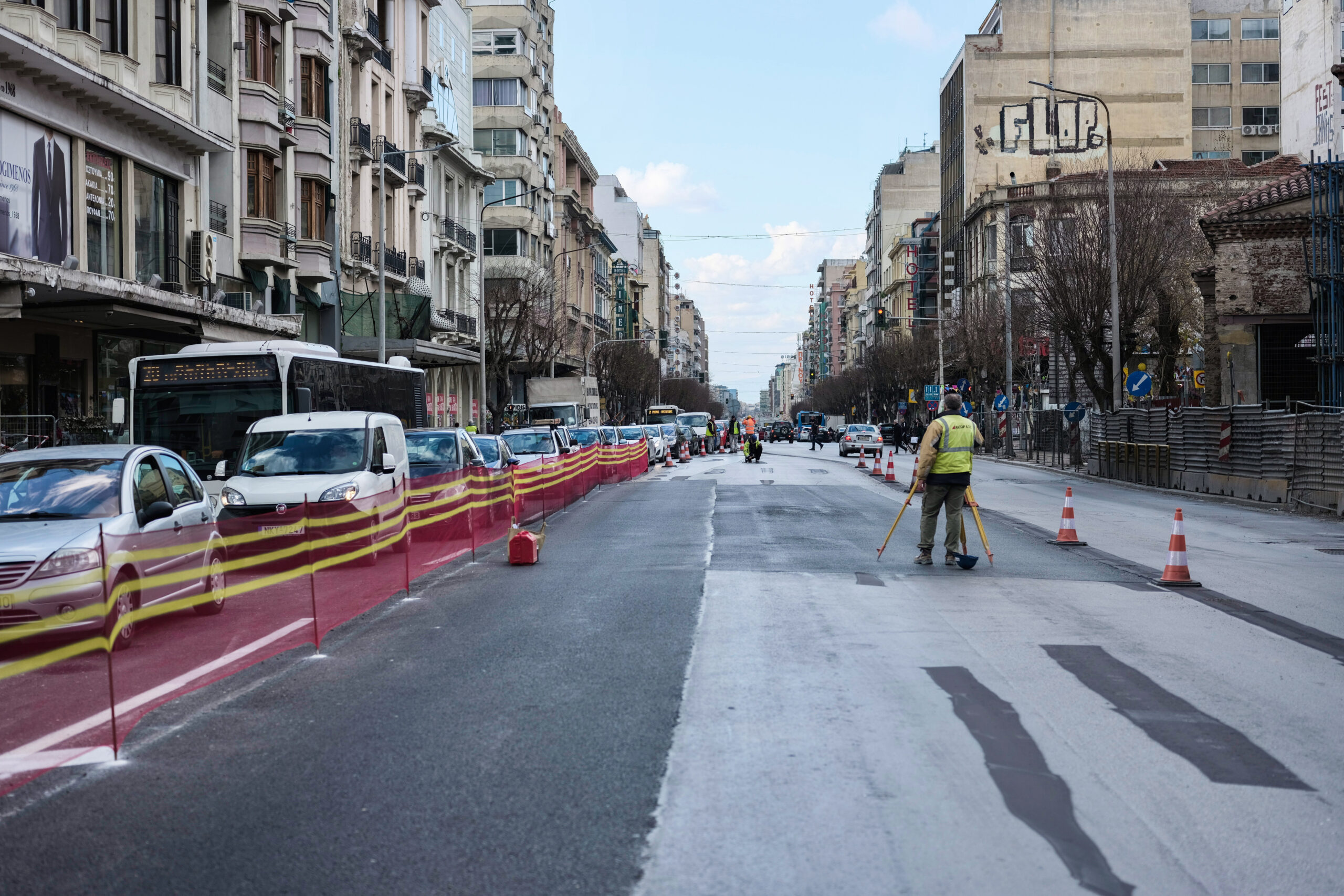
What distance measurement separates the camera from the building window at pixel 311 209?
3738 centimetres

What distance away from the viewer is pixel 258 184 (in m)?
34.5

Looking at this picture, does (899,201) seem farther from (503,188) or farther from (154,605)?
(154,605)

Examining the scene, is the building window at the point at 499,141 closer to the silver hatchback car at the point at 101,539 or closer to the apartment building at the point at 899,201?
the apartment building at the point at 899,201

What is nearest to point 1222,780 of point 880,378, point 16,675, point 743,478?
point 16,675

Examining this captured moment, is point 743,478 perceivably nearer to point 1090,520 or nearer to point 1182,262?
point 1090,520

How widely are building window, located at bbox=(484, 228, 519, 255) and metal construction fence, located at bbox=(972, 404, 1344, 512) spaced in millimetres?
37923

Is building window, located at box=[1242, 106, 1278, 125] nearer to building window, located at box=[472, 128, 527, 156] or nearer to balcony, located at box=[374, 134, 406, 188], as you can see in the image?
building window, located at box=[472, 128, 527, 156]

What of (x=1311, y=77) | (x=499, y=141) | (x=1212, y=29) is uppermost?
(x=1212, y=29)

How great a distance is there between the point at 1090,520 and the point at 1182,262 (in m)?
27.9

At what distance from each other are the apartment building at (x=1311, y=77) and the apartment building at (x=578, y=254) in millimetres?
39082

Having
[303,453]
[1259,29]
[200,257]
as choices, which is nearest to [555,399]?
[200,257]

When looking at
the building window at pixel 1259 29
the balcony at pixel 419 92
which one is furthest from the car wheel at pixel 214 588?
the building window at pixel 1259 29

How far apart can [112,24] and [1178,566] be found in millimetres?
22354

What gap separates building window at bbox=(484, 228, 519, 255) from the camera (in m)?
73.6
